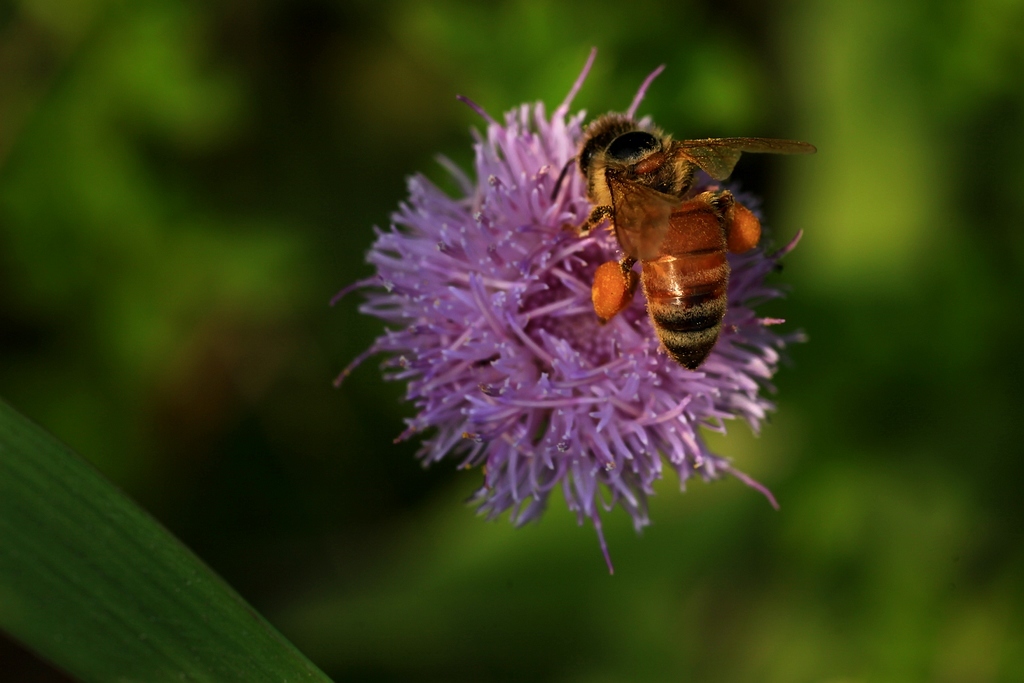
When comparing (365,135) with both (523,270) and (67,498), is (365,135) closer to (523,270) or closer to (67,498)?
(523,270)

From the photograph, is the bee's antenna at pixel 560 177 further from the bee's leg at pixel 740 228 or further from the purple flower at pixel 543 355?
the bee's leg at pixel 740 228

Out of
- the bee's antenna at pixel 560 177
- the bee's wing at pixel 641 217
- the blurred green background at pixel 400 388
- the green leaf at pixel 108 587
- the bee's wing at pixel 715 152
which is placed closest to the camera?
the green leaf at pixel 108 587

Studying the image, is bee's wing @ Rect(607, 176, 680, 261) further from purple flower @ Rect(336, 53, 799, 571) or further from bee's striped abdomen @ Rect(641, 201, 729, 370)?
purple flower @ Rect(336, 53, 799, 571)

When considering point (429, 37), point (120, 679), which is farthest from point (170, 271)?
point (120, 679)

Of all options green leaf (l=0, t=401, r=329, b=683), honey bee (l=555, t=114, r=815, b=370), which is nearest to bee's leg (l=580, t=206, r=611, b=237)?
honey bee (l=555, t=114, r=815, b=370)

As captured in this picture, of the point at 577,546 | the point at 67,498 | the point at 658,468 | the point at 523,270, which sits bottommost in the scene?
the point at 577,546

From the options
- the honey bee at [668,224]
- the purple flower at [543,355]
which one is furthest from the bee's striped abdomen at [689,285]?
the purple flower at [543,355]

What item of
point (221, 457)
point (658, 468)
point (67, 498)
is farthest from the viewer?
point (221, 457)
